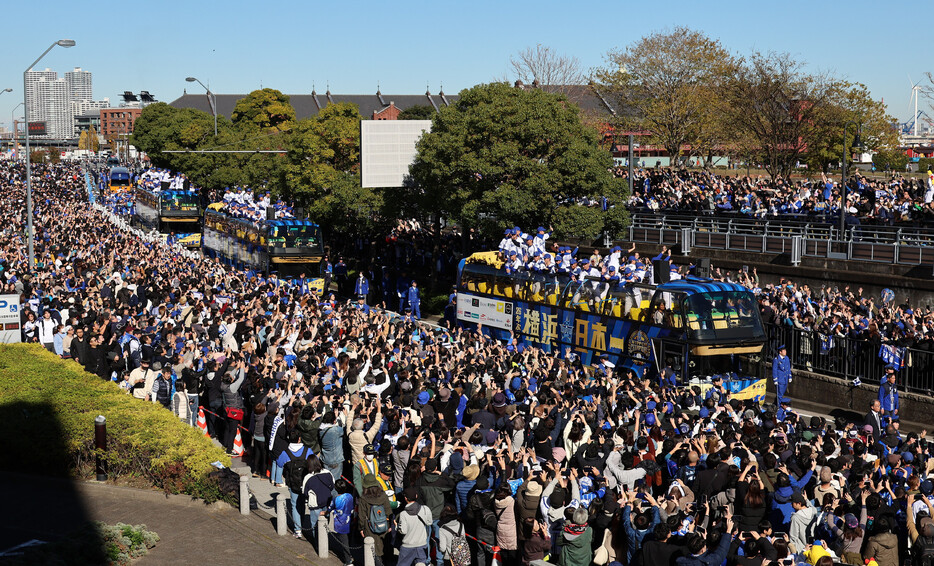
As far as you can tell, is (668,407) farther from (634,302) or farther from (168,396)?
(168,396)

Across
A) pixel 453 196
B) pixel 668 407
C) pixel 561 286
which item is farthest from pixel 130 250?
pixel 668 407

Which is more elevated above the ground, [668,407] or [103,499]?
[668,407]

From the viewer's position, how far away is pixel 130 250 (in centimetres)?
3894

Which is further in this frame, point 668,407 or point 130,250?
point 130,250

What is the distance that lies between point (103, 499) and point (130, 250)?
26.2m

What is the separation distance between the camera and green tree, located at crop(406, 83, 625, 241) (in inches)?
1344

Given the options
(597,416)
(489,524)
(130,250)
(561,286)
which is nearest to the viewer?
(489,524)

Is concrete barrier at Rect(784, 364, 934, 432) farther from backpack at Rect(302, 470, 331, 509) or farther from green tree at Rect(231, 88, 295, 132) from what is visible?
green tree at Rect(231, 88, 295, 132)

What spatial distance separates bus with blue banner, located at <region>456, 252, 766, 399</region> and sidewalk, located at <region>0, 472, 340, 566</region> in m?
10.7

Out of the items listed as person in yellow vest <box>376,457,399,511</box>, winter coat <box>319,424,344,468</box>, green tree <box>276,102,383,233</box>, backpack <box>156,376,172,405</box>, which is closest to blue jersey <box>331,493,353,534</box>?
person in yellow vest <box>376,457,399,511</box>

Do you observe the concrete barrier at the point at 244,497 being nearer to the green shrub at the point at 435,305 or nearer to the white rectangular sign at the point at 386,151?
the green shrub at the point at 435,305

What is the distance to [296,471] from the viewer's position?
504 inches

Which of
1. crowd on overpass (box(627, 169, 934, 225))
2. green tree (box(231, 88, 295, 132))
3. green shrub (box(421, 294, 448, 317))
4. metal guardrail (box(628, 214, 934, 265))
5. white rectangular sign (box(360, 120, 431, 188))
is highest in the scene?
green tree (box(231, 88, 295, 132))

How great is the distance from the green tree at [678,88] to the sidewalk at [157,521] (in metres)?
43.0
